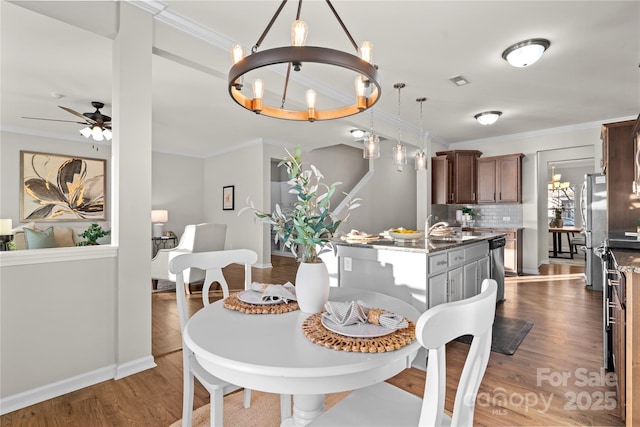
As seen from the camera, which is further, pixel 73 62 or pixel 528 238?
pixel 528 238

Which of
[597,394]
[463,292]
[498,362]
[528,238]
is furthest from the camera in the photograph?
[528,238]

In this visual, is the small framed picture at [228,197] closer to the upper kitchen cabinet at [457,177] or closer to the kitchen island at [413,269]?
the upper kitchen cabinet at [457,177]

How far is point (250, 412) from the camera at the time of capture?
5.79 ft

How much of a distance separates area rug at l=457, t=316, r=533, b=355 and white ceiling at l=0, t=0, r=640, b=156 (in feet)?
8.49

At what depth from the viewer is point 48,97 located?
4324mm

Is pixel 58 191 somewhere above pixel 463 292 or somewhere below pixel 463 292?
above

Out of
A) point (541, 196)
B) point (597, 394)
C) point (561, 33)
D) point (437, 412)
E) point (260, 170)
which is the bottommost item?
point (597, 394)

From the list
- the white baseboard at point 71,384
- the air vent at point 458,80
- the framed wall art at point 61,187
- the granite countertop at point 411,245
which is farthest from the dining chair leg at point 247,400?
the framed wall art at point 61,187

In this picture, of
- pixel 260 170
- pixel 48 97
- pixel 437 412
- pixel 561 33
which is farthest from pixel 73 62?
pixel 561 33

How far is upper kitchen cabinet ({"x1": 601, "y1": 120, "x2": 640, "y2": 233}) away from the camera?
3.64 metres

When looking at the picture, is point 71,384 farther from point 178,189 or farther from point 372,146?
point 178,189

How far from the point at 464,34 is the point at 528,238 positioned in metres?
4.67

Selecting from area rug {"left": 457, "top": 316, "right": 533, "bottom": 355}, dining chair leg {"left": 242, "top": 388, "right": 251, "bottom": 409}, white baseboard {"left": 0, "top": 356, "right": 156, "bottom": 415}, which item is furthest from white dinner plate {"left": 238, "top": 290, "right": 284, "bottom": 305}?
area rug {"left": 457, "top": 316, "right": 533, "bottom": 355}

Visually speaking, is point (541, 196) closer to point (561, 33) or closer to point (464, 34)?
point (561, 33)
